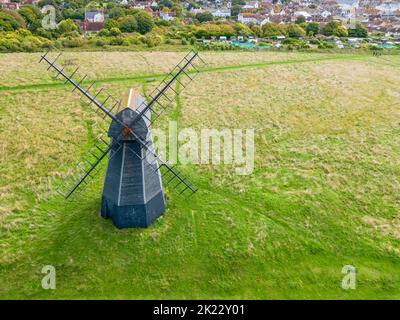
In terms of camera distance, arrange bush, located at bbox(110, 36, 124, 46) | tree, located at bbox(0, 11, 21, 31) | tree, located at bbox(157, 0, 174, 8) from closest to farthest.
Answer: bush, located at bbox(110, 36, 124, 46)
tree, located at bbox(0, 11, 21, 31)
tree, located at bbox(157, 0, 174, 8)

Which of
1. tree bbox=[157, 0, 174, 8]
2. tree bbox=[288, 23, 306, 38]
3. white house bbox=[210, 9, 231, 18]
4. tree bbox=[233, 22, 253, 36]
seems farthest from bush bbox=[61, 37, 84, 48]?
white house bbox=[210, 9, 231, 18]

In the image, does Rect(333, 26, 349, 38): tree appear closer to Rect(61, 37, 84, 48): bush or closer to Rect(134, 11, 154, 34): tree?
Rect(134, 11, 154, 34): tree

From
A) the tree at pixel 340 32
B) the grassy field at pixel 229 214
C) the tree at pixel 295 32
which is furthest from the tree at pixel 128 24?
the tree at pixel 340 32

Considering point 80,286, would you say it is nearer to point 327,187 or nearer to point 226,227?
point 226,227

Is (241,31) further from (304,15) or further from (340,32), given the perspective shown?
(304,15)

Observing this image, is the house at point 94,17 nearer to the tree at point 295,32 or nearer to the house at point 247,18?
the house at point 247,18

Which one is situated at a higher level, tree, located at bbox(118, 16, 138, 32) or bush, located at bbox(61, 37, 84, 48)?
tree, located at bbox(118, 16, 138, 32)
